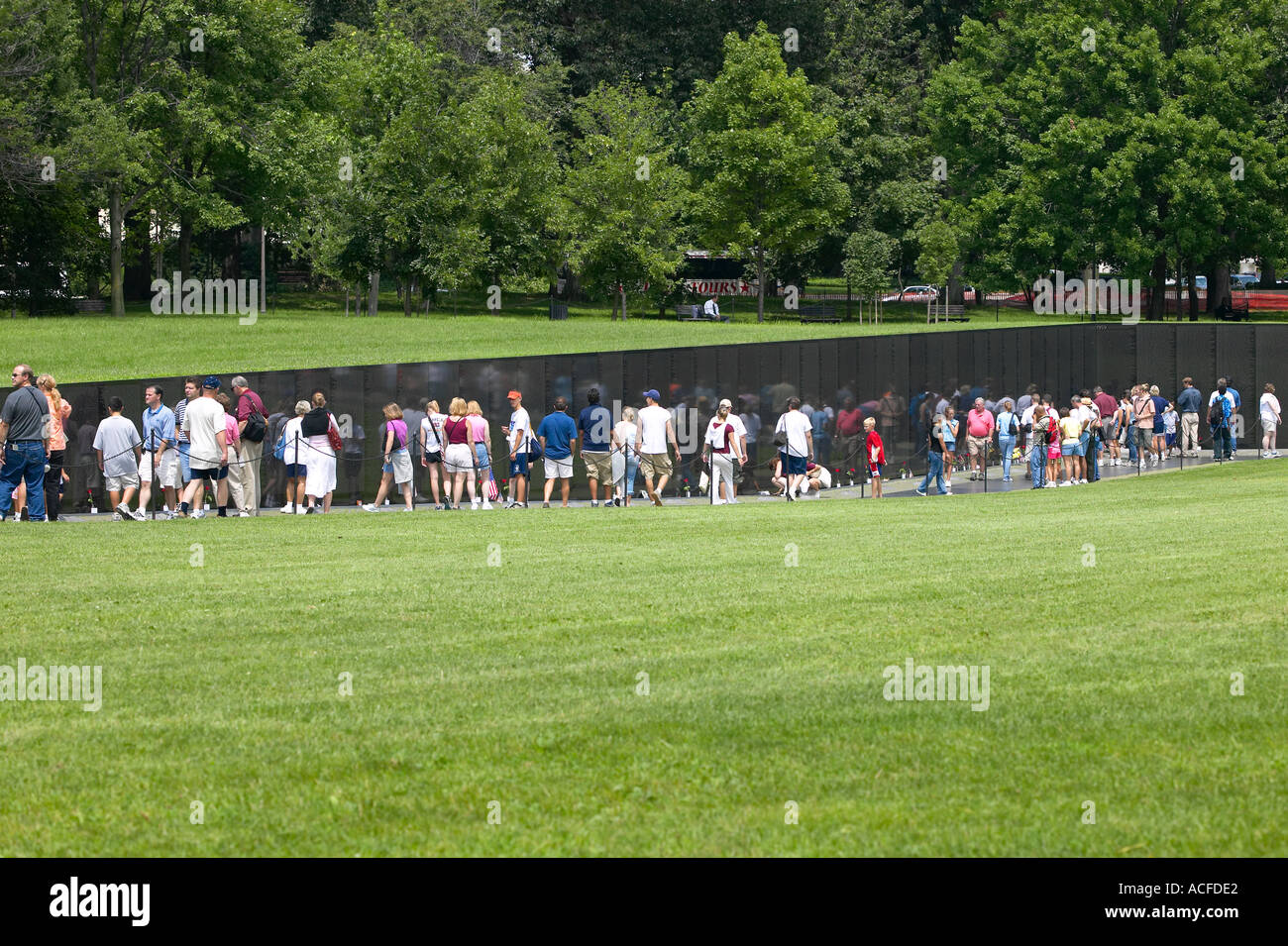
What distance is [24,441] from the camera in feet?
62.6

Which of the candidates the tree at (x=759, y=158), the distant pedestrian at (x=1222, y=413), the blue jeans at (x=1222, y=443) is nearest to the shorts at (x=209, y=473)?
the distant pedestrian at (x=1222, y=413)

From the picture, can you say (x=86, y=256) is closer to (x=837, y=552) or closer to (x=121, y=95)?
(x=121, y=95)

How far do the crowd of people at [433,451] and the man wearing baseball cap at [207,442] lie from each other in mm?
20

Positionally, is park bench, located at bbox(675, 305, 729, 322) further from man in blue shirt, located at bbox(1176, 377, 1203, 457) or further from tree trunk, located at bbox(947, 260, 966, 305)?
man in blue shirt, located at bbox(1176, 377, 1203, 457)

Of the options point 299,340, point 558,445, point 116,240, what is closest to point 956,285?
point 116,240

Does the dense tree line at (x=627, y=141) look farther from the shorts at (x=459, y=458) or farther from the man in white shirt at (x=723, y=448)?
the man in white shirt at (x=723, y=448)

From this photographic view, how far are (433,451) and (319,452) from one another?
2.09 metres

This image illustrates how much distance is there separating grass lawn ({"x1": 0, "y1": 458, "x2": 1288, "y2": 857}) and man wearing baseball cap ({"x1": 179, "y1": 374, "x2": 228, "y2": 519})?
225 inches

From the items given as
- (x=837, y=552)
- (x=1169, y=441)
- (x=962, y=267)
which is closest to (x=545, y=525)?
(x=837, y=552)

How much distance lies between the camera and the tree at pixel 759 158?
58688 millimetres

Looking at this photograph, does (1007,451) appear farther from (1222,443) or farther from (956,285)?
(956,285)

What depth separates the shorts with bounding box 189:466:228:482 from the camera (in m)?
20.9

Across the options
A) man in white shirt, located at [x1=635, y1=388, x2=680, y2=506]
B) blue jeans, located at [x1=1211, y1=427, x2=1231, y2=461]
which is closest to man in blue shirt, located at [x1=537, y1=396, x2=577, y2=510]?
man in white shirt, located at [x1=635, y1=388, x2=680, y2=506]

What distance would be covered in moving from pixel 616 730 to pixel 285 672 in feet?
8.19
